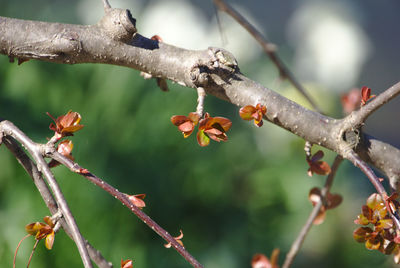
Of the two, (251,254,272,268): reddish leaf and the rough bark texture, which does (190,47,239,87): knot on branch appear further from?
(251,254,272,268): reddish leaf

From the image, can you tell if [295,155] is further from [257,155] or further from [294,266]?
[294,266]

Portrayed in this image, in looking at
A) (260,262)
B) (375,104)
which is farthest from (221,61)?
(260,262)

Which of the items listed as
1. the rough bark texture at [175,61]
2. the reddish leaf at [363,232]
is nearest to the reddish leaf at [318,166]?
the rough bark texture at [175,61]

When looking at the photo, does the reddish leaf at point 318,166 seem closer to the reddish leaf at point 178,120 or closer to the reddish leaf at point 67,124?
the reddish leaf at point 178,120

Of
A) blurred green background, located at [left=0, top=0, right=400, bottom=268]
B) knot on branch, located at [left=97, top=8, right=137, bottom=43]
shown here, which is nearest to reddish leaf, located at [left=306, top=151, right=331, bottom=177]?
knot on branch, located at [left=97, top=8, right=137, bottom=43]

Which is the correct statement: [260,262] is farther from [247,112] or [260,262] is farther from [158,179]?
[158,179]

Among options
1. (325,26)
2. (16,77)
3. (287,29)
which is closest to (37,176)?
(16,77)
